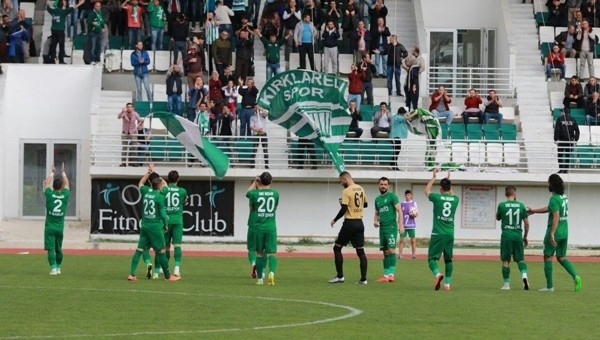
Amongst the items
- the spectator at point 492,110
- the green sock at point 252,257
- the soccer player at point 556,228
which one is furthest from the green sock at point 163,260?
the spectator at point 492,110

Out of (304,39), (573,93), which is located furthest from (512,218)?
(304,39)

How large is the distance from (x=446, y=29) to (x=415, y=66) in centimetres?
591

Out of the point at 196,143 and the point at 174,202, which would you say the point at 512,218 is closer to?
the point at 174,202

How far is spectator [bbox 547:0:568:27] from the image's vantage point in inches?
1911

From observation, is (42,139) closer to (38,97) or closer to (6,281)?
(38,97)

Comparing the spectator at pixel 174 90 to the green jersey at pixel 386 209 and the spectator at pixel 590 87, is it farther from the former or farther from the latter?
the green jersey at pixel 386 209

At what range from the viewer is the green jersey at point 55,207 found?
26.6 m

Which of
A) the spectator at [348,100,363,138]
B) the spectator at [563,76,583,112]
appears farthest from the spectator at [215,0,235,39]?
the spectator at [563,76,583,112]

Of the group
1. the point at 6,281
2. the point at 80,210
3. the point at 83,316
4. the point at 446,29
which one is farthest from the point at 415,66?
the point at 83,316

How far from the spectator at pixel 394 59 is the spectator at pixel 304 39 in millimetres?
2286

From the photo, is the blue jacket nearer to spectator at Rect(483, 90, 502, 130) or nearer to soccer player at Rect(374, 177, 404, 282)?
spectator at Rect(483, 90, 502, 130)

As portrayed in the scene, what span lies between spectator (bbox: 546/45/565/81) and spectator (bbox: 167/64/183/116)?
12027 mm

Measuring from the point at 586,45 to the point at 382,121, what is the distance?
8.19m

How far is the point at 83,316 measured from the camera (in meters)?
18.8
